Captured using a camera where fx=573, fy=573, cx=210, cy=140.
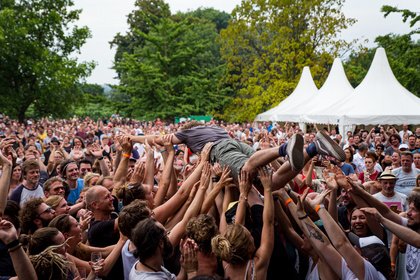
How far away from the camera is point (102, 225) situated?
188 inches

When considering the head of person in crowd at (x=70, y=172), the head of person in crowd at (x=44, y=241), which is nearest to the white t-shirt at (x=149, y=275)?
the head of person in crowd at (x=44, y=241)

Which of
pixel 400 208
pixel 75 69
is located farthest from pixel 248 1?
pixel 400 208

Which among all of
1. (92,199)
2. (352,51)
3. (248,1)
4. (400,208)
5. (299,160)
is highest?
(248,1)

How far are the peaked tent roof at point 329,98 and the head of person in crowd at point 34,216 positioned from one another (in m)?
18.0

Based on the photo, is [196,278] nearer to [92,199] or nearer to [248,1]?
[92,199]

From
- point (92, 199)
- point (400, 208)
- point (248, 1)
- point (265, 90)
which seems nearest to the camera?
point (92, 199)

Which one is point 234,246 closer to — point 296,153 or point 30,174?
point 296,153

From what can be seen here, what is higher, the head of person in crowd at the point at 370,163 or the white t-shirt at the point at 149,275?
the white t-shirt at the point at 149,275

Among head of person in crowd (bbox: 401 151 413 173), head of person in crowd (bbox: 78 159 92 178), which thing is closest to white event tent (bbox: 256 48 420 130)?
head of person in crowd (bbox: 401 151 413 173)

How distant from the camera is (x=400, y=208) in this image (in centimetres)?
695

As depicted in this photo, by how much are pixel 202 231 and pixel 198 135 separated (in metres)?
2.92

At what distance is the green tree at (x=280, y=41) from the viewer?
106 ft

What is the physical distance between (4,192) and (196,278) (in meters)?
2.37

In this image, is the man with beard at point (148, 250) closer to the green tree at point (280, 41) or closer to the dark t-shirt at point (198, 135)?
the dark t-shirt at point (198, 135)
